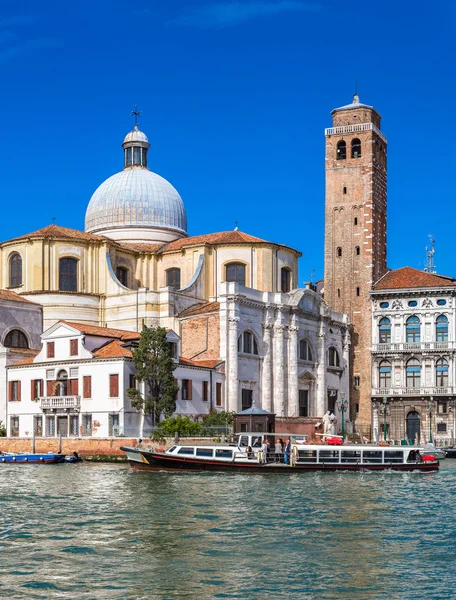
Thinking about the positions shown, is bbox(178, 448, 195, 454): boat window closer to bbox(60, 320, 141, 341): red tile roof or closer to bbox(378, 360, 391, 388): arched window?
bbox(60, 320, 141, 341): red tile roof

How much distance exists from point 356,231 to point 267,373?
11.3 m

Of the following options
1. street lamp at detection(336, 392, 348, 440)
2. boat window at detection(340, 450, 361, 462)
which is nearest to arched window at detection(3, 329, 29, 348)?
street lamp at detection(336, 392, 348, 440)

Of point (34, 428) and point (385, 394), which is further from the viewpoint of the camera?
point (385, 394)

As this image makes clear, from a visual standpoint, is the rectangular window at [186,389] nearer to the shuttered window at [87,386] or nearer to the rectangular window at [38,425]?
the shuttered window at [87,386]

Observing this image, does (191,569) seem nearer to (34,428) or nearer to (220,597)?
(220,597)

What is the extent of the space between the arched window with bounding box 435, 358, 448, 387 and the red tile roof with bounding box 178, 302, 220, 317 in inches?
551

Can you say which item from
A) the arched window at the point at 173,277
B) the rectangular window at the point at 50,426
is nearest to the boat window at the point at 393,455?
the rectangular window at the point at 50,426

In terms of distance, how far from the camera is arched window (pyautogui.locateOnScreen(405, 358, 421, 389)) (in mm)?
55219

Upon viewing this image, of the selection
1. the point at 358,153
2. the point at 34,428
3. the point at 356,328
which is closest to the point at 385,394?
the point at 356,328

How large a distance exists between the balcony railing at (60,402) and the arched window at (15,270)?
35.6 ft

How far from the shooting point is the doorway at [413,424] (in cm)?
5531

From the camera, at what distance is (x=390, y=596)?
45.1ft

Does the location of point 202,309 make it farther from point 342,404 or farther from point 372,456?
point 372,456

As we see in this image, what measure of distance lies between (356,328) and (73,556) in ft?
138
